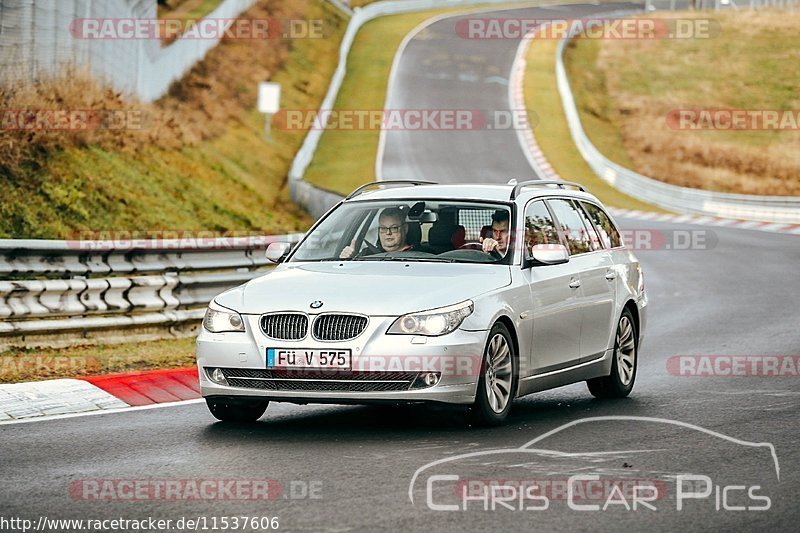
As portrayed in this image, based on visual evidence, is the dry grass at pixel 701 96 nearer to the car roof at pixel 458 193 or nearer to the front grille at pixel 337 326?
the car roof at pixel 458 193

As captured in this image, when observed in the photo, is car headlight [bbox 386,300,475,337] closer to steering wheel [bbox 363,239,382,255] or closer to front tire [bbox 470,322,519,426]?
front tire [bbox 470,322,519,426]

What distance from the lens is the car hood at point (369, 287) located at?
30.6ft

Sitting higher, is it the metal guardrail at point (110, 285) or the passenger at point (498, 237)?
the passenger at point (498, 237)

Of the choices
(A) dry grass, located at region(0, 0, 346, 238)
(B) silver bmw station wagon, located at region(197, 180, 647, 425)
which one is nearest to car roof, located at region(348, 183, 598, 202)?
(B) silver bmw station wagon, located at region(197, 180, 647, 425)

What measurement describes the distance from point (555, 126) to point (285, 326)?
45.6 meters

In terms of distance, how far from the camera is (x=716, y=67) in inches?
2761

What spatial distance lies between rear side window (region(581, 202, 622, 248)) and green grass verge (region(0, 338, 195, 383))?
3.90 m

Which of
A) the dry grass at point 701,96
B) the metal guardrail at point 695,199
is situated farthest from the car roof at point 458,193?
the dry grass at point 701,96

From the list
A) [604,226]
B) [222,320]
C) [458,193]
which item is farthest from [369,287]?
[604,226]

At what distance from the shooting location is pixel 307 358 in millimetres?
9211

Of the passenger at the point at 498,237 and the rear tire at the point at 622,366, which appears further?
the rear tire at the point at 622,366

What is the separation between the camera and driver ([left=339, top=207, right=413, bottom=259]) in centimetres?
1068

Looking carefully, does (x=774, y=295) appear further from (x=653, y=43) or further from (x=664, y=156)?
(x=653, y=43)

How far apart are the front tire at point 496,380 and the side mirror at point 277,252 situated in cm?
199
